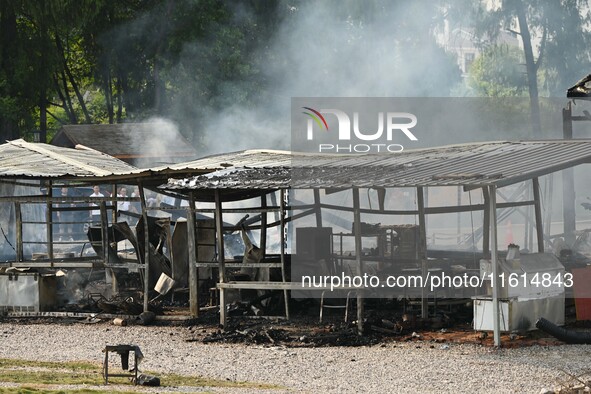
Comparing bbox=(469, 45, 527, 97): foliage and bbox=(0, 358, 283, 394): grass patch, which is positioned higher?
bbox=(469, 45, 527, 97): foliage

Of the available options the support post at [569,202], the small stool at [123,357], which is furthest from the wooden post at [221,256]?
the support post at [569,202]

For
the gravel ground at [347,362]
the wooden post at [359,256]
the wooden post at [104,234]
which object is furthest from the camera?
the wooden post at [104,234]

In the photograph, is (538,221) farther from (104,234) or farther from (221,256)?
(104,234)

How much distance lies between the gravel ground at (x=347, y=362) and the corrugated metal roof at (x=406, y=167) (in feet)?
7.06

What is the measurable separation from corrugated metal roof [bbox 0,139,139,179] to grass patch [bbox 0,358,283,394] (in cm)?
527

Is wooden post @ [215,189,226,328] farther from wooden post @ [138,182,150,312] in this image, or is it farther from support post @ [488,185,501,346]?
support post @ [488,185,501,346]

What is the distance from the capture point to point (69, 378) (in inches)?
500

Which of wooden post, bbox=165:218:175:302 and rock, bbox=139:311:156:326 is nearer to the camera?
rock, bbox=139:311:156:326

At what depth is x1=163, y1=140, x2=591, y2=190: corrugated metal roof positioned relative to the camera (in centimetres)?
1490

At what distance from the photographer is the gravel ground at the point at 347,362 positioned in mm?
12453

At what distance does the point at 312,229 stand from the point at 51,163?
4.71m

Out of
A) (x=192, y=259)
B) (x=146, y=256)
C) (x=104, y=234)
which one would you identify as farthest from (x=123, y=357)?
(x=104, y=234)

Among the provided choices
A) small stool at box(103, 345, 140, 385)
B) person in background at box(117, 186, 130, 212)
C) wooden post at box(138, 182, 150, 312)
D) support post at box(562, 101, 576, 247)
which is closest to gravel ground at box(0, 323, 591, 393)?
small stool at box(103, 345, 140, 385)

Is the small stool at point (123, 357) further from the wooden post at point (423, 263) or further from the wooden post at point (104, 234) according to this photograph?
the wooden post at point (104, 234)
